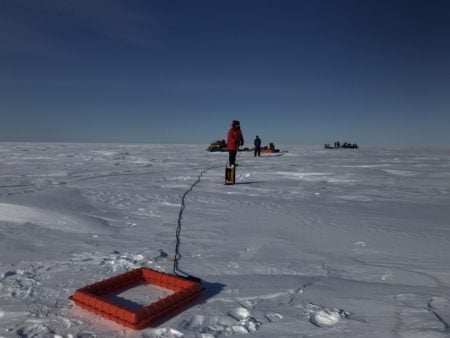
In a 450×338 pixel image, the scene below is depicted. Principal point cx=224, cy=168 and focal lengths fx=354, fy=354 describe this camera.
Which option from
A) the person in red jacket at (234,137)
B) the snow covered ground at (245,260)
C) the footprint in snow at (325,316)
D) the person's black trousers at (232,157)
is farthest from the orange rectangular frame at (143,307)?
the person in red jacket at (234,137)

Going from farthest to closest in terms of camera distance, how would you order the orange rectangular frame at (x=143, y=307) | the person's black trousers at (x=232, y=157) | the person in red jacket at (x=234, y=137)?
the person in red jacket at (x=234, y=137), the person's black trousers at (x=232, y=157), the orange rectangular frame at (x=143, y=307)

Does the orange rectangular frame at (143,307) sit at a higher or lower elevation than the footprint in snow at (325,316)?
higher

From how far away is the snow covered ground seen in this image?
2227 millimetres

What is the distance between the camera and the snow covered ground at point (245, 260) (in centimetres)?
223

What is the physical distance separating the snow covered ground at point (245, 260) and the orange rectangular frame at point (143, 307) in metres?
0.06

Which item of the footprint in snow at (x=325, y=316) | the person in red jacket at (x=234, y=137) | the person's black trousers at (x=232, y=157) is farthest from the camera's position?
the person in red jacket at (x=234, y=137)

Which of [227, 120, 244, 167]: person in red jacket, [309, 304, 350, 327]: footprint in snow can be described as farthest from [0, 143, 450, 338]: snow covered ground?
[227, 120, 244, 167]: person in red jacket

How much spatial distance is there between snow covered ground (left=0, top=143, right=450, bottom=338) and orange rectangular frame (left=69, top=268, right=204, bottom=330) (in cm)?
6

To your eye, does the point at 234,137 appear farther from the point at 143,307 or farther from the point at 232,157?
the point at 143,307

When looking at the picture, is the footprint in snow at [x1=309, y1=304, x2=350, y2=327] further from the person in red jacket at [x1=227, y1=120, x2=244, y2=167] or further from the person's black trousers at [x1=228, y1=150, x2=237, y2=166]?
the person in red jacket at [x1=227, y1=120, x2=244, y2=167]

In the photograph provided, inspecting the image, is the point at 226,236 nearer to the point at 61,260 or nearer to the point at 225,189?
the point at 61,260

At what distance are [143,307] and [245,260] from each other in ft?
4.27

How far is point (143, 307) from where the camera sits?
2340 mm

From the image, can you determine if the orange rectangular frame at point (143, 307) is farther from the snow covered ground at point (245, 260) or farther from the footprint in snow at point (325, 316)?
the footprint in snow at point (325, 316)
